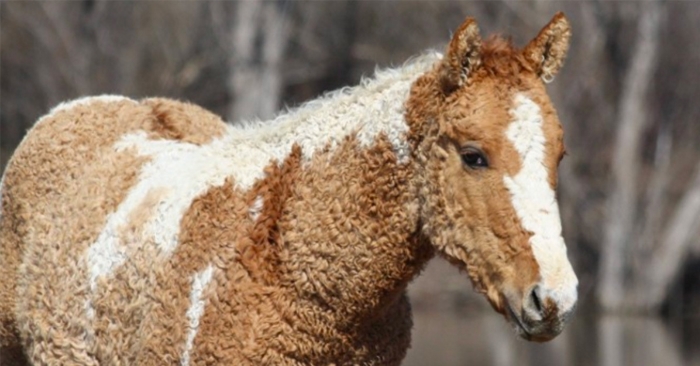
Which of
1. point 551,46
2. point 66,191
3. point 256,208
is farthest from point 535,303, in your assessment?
point 66,191

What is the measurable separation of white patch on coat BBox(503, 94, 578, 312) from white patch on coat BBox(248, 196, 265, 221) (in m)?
0.99

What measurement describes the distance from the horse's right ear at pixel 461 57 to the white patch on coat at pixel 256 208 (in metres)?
0.80

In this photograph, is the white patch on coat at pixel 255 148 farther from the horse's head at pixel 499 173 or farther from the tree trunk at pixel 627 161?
the tree trunk at pixel 627 161

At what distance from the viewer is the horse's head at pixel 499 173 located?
388cm

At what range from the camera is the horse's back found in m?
5.29

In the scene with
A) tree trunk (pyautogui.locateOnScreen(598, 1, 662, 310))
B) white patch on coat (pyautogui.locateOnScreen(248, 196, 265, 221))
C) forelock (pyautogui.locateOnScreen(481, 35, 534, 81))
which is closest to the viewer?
forelock (pyautogui.locateOnScreen(481, 35, 534, 81))

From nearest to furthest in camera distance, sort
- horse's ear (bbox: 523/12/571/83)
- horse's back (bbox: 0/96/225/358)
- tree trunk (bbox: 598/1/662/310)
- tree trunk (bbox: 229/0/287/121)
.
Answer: horse's ear (bbox: 523/12/571/83)
horse's back (bbox: 0/96/225/358)
tree trunk (bbox: 598/1/662/310)
tree trunk (bbox: 229/0/287/121)

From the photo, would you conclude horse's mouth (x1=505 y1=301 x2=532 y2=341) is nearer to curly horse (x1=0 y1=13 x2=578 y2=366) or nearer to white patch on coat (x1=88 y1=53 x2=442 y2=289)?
curly horse (x1=0 y1=13 x2=578 y2=366)

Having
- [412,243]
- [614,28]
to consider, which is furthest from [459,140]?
[614,28]

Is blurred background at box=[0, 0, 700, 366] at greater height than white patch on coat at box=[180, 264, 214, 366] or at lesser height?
greater

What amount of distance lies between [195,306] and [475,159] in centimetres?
112

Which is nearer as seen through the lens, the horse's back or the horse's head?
the horse's head

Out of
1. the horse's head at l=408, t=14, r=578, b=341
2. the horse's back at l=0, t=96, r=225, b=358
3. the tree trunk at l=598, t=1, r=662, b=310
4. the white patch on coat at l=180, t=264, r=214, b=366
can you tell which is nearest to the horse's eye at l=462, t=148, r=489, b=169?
the horse's head at l=408, t=14, r=578, b=341

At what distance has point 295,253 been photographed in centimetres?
452
